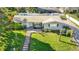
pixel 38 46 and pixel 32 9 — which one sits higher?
pixel 32 9

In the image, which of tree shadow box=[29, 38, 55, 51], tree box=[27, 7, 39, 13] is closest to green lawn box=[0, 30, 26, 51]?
tree shadow box=[29, 38, 55, 51]

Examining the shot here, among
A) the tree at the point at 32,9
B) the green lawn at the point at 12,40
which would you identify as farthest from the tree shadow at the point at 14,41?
the tree at the point at 32,9

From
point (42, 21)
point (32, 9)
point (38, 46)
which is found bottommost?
point (38, 46)

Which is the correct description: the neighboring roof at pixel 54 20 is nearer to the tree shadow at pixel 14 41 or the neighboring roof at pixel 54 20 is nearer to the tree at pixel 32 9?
the tree at pixel 32 9

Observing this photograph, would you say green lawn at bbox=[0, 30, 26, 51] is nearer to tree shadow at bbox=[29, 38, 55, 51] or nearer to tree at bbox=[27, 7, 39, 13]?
tree shadow at bbox=[29, 38, 55, 51]

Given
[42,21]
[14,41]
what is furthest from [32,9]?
[14,41]

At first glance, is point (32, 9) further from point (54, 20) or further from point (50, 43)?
point (50, 43)
